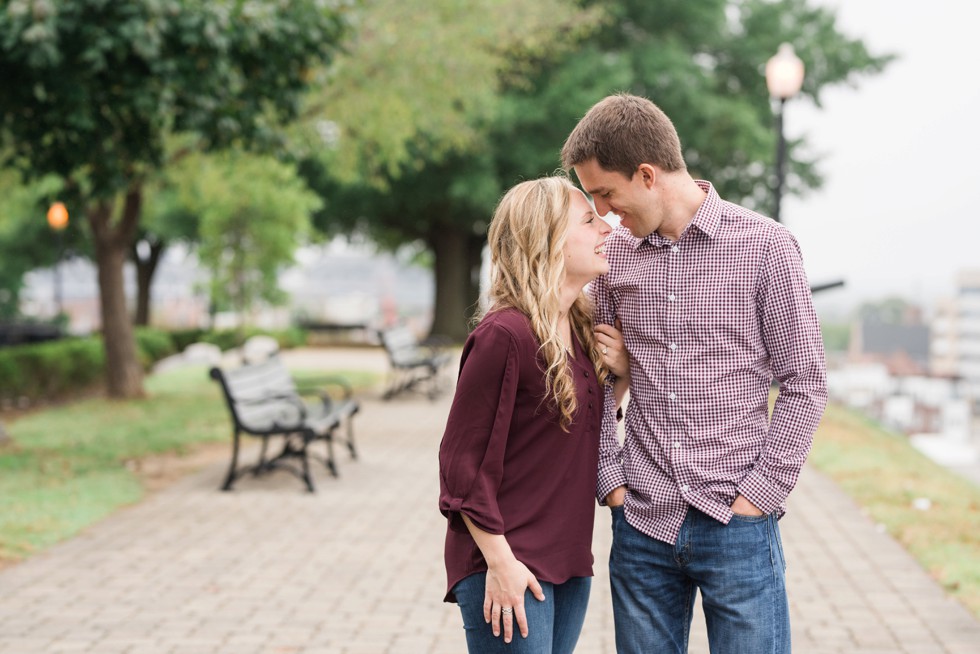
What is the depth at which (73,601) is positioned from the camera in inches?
203

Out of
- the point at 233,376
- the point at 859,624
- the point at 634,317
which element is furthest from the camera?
the point at 233,376

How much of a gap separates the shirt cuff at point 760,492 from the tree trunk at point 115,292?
13672 mm

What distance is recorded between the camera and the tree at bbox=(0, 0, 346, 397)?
26.7 feet

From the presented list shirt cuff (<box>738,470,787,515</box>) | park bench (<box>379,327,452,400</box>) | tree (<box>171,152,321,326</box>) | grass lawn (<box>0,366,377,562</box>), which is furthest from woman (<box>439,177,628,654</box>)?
tree (<box>171,152,321,326</box>)

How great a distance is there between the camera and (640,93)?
90.5ft

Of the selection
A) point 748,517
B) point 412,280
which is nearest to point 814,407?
point 748,517

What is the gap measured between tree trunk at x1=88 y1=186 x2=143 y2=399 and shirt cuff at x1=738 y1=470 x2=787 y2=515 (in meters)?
13.7

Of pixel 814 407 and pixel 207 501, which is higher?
pixel 814 407

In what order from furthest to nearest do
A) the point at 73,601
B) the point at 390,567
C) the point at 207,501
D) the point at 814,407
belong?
the point at 207,501 → the point at 390,567 → the point at 73,601 → the point at 814,407

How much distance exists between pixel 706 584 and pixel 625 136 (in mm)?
1055

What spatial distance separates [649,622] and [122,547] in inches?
182

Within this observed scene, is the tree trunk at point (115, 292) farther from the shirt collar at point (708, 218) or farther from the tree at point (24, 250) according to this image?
the tree at point (24, 250)

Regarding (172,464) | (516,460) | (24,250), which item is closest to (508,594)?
(516,460)

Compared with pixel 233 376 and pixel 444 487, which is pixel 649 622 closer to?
pixel 444 487
